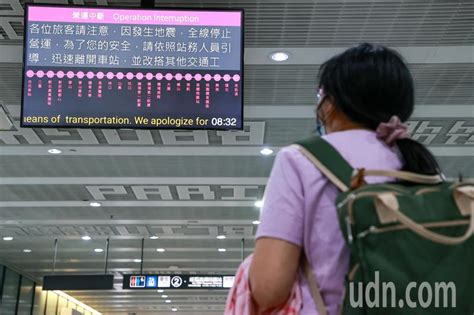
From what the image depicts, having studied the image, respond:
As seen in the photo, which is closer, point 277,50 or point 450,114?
point 277,50

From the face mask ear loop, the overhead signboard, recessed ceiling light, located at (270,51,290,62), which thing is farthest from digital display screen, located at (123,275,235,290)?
the face mask ear loop

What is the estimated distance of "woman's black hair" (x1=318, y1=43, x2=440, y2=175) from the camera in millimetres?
1268

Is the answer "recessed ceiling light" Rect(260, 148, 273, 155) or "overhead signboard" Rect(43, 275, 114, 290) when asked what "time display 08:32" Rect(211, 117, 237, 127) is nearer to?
"recessed ceiling light" Rect(260, 148, 273, 155)

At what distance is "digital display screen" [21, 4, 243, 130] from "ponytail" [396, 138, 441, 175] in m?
2.70

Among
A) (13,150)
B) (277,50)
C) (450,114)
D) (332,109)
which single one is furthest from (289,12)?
(13,150)

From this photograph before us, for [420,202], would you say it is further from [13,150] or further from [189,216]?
[189,216]

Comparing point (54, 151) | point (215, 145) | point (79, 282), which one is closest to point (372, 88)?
point (215, 145)

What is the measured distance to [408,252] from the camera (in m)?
1.04

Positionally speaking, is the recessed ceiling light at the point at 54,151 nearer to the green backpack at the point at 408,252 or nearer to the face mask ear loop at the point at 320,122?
the face mask ear loop at the point at 320,122

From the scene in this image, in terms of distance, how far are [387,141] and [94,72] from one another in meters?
3.06

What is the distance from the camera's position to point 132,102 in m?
3.96

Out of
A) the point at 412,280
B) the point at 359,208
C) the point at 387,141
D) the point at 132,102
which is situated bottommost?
the point at 412,280

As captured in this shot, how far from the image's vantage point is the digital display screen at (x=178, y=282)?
1297 cm

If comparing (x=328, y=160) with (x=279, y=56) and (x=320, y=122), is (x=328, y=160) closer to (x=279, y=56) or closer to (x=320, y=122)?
(x=320, y=122)
